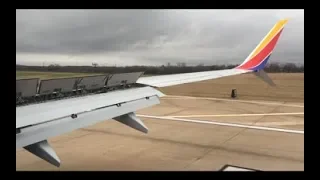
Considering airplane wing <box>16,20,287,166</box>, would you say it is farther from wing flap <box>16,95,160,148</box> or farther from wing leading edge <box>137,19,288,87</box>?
wing leading edge <box>137,19,288,87</box>

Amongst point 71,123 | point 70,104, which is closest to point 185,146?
point 70,104

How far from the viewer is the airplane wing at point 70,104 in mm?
2934

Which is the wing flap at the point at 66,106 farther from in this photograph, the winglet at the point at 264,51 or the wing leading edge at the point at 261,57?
the winglet at the point at 264,51

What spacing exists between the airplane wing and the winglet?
3.88 m

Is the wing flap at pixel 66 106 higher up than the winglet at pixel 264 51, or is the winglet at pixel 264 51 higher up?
the winglet at pixel 264 51

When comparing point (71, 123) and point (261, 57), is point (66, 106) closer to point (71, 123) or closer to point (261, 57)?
point (71, 123)

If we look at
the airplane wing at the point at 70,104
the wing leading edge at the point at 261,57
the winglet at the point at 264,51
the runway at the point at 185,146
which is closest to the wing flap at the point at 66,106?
the airplane wing at the point at 70,104

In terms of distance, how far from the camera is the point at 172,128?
10078mm

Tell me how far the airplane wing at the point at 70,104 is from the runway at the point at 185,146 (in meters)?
2.12

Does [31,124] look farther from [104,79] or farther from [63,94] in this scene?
[104,79]

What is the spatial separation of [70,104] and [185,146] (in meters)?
4.71

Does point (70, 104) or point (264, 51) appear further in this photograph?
point (264, 51)

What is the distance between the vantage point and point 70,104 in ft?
12.1
